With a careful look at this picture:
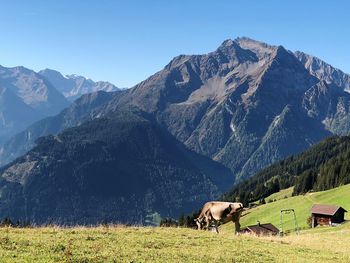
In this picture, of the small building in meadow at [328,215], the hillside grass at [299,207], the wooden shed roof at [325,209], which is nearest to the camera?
the small building in meadow at [328,215]

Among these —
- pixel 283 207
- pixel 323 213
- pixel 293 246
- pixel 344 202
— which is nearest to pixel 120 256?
pixel 293 246

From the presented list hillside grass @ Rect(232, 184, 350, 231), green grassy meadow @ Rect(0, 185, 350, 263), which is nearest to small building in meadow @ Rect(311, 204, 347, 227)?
hillside grass @ Rect(232, 184, 350, 231)

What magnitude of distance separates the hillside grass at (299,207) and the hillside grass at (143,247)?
120 m

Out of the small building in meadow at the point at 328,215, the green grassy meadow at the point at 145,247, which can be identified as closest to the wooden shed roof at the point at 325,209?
the small building in meadow at the point at 328,215

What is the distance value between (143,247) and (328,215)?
12949 centimetres

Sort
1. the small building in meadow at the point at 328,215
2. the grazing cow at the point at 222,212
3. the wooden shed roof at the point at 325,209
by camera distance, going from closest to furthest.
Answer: the grazing cow at the point at 222,212 → the small building in meadow at the point at 328,215 → the wooden shed roof at the point at 325,209

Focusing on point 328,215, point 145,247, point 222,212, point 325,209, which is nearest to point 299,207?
point 325,209

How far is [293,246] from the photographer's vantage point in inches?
1260

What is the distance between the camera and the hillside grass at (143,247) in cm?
2088

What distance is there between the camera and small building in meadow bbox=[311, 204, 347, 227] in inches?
5561

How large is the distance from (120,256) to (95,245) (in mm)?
2719

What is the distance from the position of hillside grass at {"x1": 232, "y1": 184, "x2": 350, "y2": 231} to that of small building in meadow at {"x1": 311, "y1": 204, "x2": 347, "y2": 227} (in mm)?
3382

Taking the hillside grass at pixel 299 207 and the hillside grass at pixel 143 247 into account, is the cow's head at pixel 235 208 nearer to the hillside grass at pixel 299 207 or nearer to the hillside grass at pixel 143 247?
the hillside grass at pixel 143 247

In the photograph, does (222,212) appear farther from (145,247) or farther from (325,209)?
(325,209)
